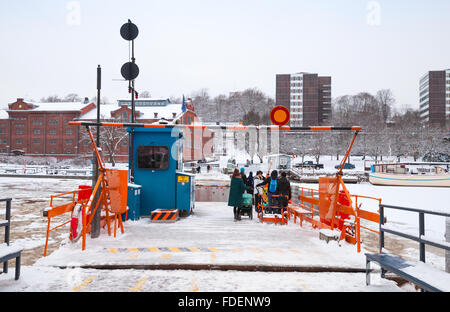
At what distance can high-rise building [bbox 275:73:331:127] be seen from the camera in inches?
4439

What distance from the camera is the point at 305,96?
374 ft

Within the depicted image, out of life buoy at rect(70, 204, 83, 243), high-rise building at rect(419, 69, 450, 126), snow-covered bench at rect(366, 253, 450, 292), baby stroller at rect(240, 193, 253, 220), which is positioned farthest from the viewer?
high-rise building at rect(419, 69, 450, 126)

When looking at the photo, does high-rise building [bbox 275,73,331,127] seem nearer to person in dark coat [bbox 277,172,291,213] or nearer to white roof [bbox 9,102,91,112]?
white roof [bbox 9,102,91,112]

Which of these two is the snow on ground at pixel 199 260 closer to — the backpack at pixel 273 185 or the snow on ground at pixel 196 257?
the snow on ground at pixel 196 257

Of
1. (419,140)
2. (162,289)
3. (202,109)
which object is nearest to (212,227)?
(162,289)

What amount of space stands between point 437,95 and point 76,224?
422ft

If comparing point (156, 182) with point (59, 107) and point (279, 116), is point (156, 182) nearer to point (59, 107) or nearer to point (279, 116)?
point (279, 116)

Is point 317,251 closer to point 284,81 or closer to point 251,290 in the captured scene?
point 251,290

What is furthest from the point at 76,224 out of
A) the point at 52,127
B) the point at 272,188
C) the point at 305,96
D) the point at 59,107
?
the point at 305,96

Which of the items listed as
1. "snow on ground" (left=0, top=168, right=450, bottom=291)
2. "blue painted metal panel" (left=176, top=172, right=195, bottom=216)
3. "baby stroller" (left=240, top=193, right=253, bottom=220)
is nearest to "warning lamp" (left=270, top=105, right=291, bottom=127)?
"snow on ground" (left=0, top=168, right=450, bottom=291)

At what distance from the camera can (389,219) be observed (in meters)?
13.3

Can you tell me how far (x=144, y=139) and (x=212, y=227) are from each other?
407cm

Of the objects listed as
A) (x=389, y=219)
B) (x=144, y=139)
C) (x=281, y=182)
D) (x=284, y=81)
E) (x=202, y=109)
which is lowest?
(x=389, y=219)

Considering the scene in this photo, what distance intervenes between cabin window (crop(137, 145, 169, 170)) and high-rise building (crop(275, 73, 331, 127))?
106m
